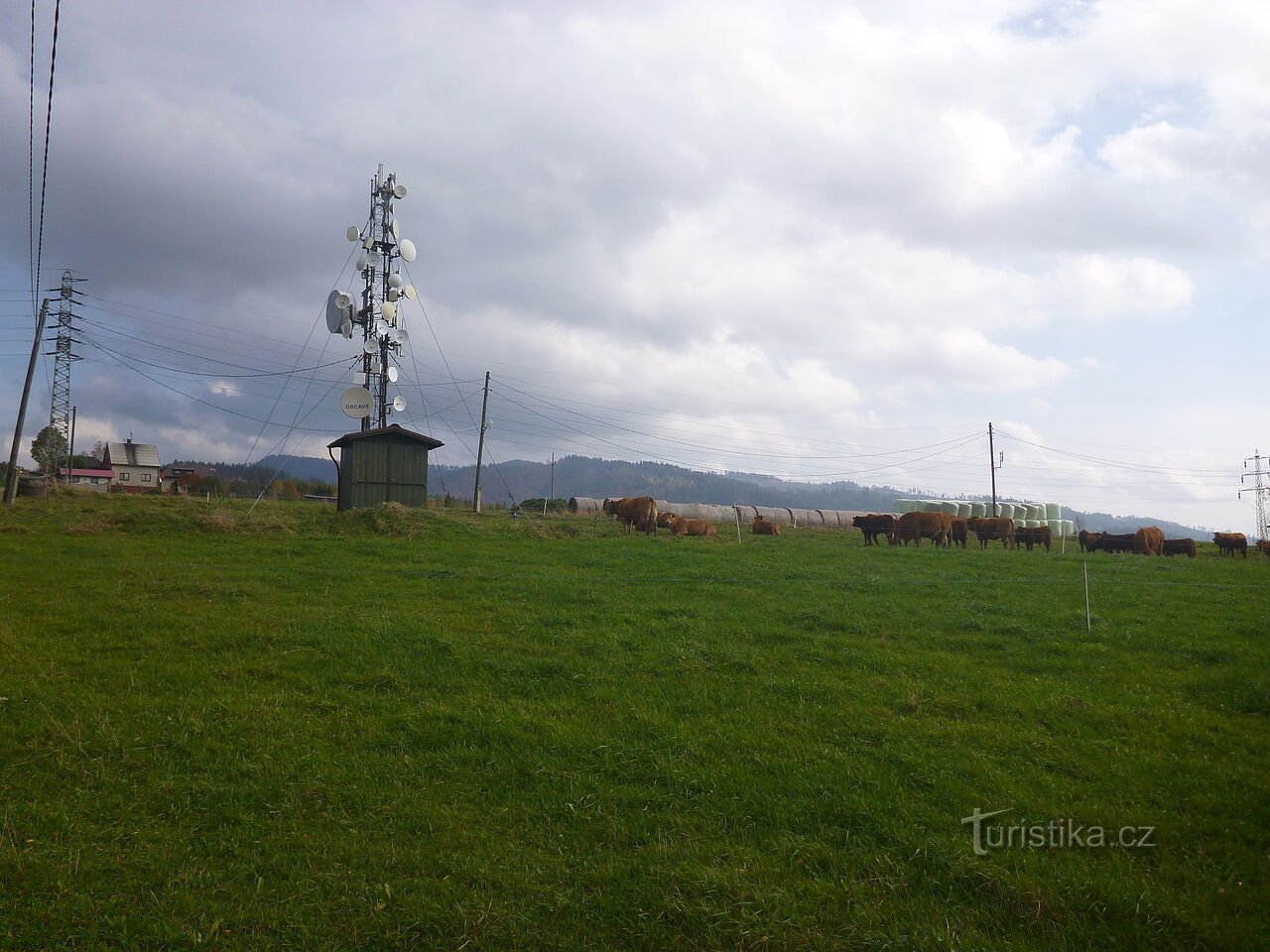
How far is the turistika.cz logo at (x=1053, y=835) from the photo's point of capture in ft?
18.2

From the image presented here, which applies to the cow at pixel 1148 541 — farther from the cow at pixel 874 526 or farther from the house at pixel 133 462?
the house at pixel 133 462

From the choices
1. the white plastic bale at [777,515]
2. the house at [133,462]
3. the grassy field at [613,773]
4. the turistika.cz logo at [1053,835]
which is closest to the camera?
the grassy field at [613,773]

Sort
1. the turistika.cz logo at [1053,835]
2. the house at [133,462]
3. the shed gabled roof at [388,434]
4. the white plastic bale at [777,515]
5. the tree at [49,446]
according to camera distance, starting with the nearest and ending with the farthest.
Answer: the turistika.cz logo at [1053,835] → the shed gabled roof at [388,434] → the white plastic bale at [777,515] → the tree at [49,446] → the house at [133,462]

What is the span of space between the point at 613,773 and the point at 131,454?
95962 millimetres

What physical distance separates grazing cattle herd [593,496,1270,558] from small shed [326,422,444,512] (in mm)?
8741

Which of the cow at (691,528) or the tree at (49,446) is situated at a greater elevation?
the tree at (49,446)

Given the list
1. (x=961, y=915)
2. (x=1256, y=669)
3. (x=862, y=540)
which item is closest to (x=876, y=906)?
(x=961, y=915)

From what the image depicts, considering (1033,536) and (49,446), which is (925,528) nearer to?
(1033,536)

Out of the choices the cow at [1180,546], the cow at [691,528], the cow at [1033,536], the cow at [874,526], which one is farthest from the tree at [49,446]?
the cow at [1180,546]

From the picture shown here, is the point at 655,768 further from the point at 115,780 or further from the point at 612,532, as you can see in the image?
the point at 612,532

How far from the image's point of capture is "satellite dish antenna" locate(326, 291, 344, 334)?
39.0m

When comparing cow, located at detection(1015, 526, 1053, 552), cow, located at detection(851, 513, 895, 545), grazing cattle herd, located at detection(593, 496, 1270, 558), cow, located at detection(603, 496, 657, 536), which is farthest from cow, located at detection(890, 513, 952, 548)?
cow, located at detection(603, 496, 657, 536)

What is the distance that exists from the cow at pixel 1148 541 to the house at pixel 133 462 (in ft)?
280

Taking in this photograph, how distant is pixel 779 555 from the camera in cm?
2239
